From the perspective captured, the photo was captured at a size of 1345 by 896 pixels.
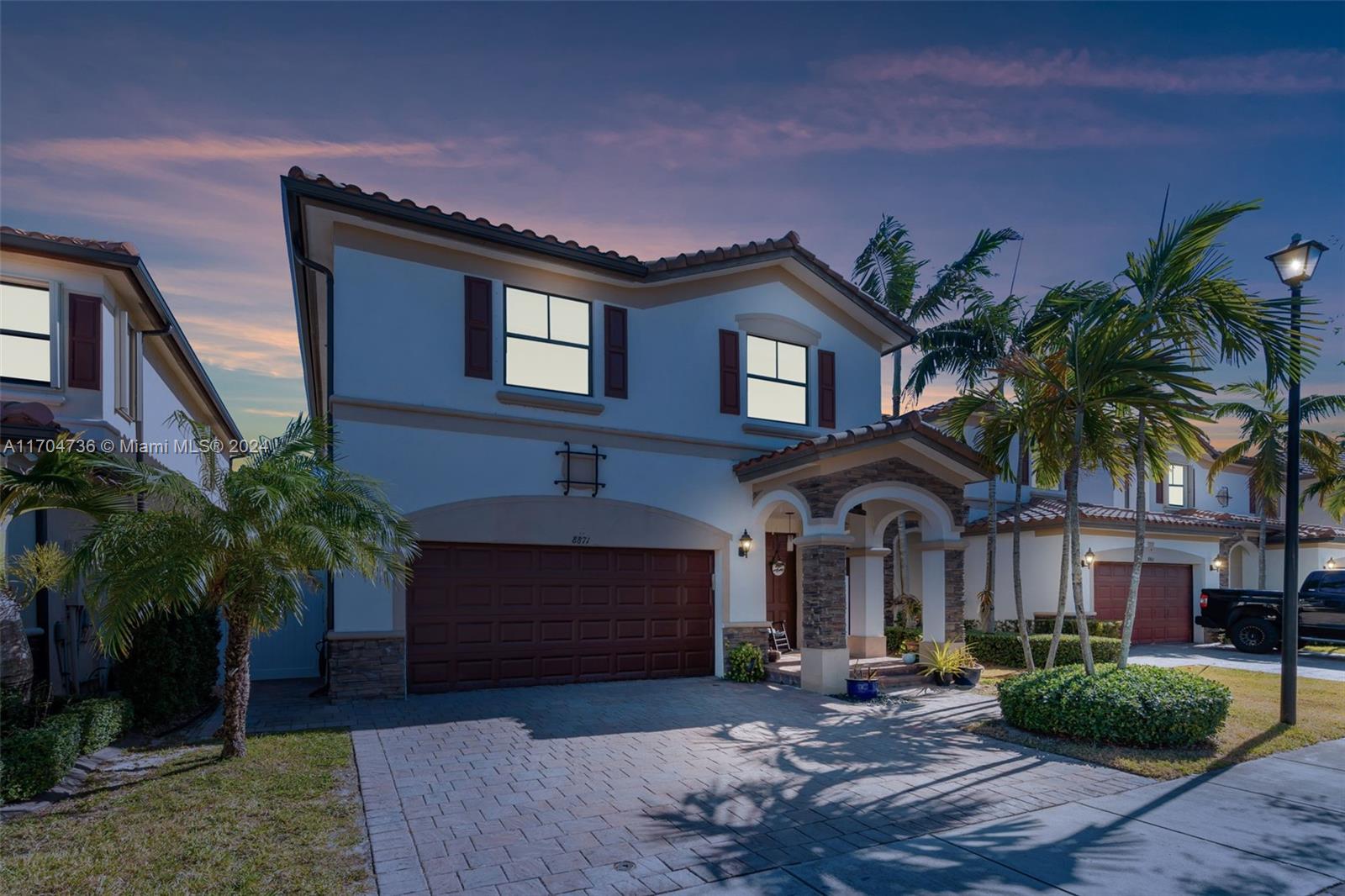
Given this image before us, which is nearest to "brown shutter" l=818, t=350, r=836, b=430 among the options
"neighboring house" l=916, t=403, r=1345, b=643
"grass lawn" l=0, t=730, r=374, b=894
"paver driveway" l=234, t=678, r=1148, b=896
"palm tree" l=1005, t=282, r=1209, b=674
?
"neighboring house" l=916, t=403, r=1345, b=643

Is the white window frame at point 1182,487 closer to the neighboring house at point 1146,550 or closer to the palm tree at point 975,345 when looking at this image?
the neighboring house at point 1146,550

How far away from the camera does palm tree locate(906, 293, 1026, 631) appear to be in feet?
60.8

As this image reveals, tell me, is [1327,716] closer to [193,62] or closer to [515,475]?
[515,475]

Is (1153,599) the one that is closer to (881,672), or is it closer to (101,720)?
(881,672)

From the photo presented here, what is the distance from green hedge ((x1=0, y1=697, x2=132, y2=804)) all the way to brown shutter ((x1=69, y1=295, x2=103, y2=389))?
18.1 feet

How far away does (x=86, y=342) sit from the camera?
1133cm

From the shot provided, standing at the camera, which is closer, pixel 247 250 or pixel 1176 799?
pixel 1176 799

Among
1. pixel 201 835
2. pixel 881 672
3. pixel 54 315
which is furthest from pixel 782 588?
pixel 54 315

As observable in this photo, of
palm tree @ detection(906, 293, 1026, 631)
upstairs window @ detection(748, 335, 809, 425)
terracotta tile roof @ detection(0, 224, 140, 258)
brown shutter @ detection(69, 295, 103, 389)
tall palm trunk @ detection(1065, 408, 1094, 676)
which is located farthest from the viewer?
palm tree @ detection(906, 293, 1026, 631)

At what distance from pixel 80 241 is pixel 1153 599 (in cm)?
2551

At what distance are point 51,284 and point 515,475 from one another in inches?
281

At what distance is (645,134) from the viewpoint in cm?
1230

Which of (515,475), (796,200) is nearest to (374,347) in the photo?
(515,475)

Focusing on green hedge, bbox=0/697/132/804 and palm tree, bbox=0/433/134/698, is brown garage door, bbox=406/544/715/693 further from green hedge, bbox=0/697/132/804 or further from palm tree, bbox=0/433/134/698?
palm tree, bbox=0/433/134/698
